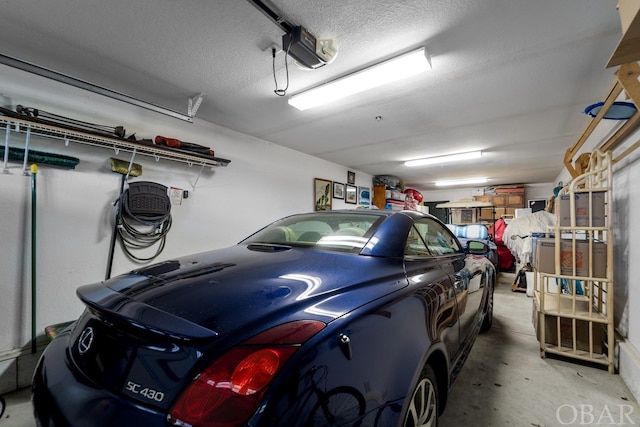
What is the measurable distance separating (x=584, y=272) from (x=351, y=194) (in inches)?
164

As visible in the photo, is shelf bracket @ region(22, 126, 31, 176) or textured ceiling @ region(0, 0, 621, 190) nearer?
textured ceiling @ region(0, 0, 621, 190)

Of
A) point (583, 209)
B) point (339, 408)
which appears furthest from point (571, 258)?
point (339, 408)

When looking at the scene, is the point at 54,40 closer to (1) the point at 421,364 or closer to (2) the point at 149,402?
(2) the point at 149,402

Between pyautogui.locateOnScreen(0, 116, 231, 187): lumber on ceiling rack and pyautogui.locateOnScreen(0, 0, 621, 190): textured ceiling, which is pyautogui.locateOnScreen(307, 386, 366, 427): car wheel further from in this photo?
pyautogui.locateOnScreen(0, 116, 231, 187): lumber on ceiling rack

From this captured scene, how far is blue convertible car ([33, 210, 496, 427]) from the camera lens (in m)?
0.66

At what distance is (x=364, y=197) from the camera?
6535 mm

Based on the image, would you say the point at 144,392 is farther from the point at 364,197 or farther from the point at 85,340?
the point at 364,197

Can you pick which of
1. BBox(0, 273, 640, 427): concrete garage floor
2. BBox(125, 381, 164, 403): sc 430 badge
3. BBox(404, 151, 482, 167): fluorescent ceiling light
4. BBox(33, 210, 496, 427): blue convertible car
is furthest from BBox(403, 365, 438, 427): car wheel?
BBox(404, 151, 482, 167): fluorescent ceiling light

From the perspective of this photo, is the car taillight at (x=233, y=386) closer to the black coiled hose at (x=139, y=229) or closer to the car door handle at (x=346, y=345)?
the car door handle at (x=346, y=345)

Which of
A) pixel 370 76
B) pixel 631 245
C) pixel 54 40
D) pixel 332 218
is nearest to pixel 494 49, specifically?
pixel 370 76

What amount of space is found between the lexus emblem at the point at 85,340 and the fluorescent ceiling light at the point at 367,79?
2.26m

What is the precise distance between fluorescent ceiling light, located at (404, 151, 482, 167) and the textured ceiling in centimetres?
112

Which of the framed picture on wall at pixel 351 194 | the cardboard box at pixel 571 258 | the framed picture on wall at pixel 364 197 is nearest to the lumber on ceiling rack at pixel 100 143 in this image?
the framed picture on wall at pixel 351 194

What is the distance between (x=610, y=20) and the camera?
63.3 inches
